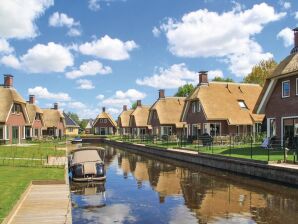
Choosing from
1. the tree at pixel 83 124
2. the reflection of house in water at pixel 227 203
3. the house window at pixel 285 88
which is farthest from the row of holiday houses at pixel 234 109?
the tree at pixel 83 124

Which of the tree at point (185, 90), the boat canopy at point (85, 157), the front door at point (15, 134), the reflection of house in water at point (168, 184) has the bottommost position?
the reflection of house in water at point (168, 184)

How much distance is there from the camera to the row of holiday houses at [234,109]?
1163 inches

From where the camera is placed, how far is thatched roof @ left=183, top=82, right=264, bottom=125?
44.1m

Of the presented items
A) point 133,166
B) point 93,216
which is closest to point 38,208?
point 93,216

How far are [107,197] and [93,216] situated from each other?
3.92 m

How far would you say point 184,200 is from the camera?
1742 centimetres

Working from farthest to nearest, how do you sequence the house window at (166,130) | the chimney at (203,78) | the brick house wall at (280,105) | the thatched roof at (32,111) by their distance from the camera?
the thatched roof at (32,111)
the house window at (166,130)
the chimney at (203,78)
the brick house wall at (280,105)

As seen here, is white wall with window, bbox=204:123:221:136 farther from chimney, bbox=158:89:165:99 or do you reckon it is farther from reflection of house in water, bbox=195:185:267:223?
reflection of house in water, bbox=195:185:267:223

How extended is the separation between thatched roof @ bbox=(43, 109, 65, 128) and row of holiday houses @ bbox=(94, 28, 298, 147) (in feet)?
52.9

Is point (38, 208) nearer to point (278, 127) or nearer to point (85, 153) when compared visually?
point (85, 153)

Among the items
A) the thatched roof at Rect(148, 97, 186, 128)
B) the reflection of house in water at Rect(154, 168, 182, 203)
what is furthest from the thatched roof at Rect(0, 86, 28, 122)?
the reflection of house in water at Rect(154, 168, 182, 203)

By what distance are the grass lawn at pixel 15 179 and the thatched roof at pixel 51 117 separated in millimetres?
61604

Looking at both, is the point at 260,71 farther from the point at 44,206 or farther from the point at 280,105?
the point at 44,206

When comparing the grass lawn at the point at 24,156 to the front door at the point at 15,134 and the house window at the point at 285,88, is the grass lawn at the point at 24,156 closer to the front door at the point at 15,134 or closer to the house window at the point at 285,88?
the front door at the point at 15,134
